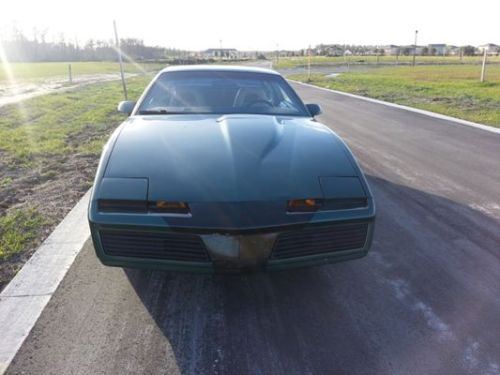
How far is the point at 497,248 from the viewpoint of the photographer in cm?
347

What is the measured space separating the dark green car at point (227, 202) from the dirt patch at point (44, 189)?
1.22m

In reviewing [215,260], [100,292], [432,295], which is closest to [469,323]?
[432,295]

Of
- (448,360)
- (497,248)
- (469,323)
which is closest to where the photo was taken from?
(448,360)

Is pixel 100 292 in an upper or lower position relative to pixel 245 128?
lower

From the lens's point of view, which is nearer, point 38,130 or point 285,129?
point 285,129

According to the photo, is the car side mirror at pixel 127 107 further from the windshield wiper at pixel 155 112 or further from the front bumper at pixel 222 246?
the front bumper at pixel 222 246

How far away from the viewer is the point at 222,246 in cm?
229

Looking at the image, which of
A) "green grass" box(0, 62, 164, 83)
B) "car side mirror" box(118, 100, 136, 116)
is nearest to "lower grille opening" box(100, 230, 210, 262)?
"car side mirror" box(118, 100, 136, 116)

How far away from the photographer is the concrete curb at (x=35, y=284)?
92.5 inches

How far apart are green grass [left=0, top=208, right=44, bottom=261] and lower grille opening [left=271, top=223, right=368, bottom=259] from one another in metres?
2.25

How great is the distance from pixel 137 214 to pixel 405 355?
5.29 feet

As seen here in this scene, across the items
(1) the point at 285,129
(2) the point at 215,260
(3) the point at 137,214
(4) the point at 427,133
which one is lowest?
(4) the point at 427,133

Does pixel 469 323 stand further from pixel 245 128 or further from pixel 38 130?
pixel 38 130

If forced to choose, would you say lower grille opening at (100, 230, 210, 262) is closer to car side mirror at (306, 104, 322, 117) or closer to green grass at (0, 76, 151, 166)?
car side mirror at (306, 104, 322, 117)
